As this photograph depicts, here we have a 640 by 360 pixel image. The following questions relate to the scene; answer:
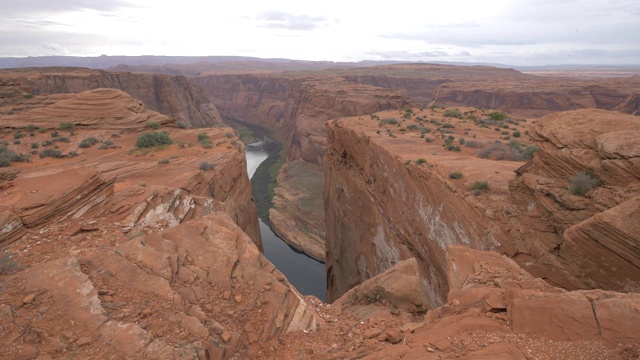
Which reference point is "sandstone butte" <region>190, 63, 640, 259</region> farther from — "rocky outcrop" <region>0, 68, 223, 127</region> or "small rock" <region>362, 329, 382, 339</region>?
"small rock" <region>362, 329, 382, 339</region>

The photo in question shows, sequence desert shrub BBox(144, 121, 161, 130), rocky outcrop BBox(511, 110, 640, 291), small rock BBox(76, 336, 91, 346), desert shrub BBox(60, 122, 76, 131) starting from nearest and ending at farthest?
Result: 1. small rock BBox(76, 336, 91, 346)
2. rocky outcrop BBox(511, 110, 640, 291)
3. desert shrub BBox(60, 122, 76, 131)
4. desert shrub BBox(144, 121, 161, 130)

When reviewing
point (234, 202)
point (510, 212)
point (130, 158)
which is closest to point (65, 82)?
point (130, 158)

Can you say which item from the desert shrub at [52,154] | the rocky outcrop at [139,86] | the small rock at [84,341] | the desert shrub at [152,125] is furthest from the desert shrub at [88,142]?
the rocky outcrop at [139,86]

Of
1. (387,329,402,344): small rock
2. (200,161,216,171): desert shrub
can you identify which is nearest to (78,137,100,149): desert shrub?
(200,161,216,171): desert shrub

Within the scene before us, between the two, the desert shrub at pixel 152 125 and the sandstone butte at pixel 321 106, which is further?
the sandstone butte at pixel 321 106

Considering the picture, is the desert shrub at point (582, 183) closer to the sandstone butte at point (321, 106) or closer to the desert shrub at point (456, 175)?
the desert shrub at point (456, 175)

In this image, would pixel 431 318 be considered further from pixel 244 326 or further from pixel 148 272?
pixel 148 272
